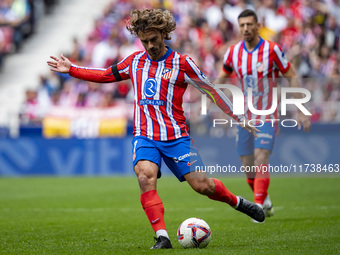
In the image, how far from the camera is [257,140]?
8766 mm

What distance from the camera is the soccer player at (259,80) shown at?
344 inches

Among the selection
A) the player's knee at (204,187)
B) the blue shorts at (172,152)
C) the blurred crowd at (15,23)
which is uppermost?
the blurred crowd at (15,23)

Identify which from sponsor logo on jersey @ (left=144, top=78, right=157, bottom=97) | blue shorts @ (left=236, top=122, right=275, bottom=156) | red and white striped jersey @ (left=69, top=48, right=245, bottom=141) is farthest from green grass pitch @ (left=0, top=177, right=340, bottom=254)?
sponsor logo on jersey @ (left=144, top=78, right=157, bottom=97)

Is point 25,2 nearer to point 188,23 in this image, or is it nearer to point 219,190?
point 188,23

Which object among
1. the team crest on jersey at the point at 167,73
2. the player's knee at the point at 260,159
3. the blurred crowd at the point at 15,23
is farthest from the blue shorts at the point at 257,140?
the blurred crowd at the point at 15,23

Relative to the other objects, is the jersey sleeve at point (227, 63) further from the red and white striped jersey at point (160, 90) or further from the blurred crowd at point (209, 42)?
the blurred crowd at point (209, 42)

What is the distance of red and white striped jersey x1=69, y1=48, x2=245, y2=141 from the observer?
652cm

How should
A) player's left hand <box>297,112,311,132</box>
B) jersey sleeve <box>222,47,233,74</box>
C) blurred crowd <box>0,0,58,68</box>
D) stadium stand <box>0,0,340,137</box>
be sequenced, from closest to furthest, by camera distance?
player's left hand <box>297,112,311,132</box>
jersey sleeve <box>222,47,233,74</box>
stadium stand <box>0,0,340,137</box>
blurred crowd <box>0,0,58,68</box>

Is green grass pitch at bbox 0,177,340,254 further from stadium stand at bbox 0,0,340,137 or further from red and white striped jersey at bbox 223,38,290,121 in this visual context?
stadium stand at bbox 0,0,340,137

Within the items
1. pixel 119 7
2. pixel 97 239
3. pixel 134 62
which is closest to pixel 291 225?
pixel 97 239

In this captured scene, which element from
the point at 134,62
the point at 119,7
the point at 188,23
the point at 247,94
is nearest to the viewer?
the point at 134,62

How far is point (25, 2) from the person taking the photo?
970 inches

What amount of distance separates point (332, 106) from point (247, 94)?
7.72m

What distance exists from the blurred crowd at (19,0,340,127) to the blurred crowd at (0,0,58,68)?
3.07 m
